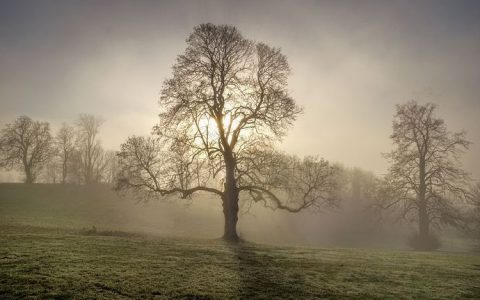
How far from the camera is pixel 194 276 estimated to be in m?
12.2

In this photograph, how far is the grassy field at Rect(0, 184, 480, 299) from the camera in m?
10.1

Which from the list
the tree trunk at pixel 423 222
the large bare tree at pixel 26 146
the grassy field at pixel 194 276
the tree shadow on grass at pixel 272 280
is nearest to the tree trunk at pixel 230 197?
the grassy field at pixel 194 276

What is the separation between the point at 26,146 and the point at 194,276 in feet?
248

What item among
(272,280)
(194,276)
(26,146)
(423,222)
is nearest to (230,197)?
(272,280)

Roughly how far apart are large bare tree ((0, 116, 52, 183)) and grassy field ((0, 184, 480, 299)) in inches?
2630

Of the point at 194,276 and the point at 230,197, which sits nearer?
the point at 194,276

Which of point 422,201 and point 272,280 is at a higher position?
point 422,201

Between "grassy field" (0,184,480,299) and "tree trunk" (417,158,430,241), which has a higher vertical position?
"tree trunk" (417,158,430,241)

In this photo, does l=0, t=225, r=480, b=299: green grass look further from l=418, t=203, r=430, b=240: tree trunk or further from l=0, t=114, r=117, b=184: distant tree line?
l=0, t=114, r=117, b=184: distant tree line

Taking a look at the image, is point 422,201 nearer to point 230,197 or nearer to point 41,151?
point 230,197

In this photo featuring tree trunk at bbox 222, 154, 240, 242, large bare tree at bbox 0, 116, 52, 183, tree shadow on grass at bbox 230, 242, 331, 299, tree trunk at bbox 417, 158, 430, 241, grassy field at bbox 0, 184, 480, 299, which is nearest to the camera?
grassy field at bbox 0, 184, 480, 299

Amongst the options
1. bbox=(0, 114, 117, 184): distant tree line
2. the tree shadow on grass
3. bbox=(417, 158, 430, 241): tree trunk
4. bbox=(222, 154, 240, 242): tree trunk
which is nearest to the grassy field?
the tree shadow on grass

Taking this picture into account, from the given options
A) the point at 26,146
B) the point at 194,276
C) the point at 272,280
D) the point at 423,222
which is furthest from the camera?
the point at 26,146

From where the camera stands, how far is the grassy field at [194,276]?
10.1 metres
